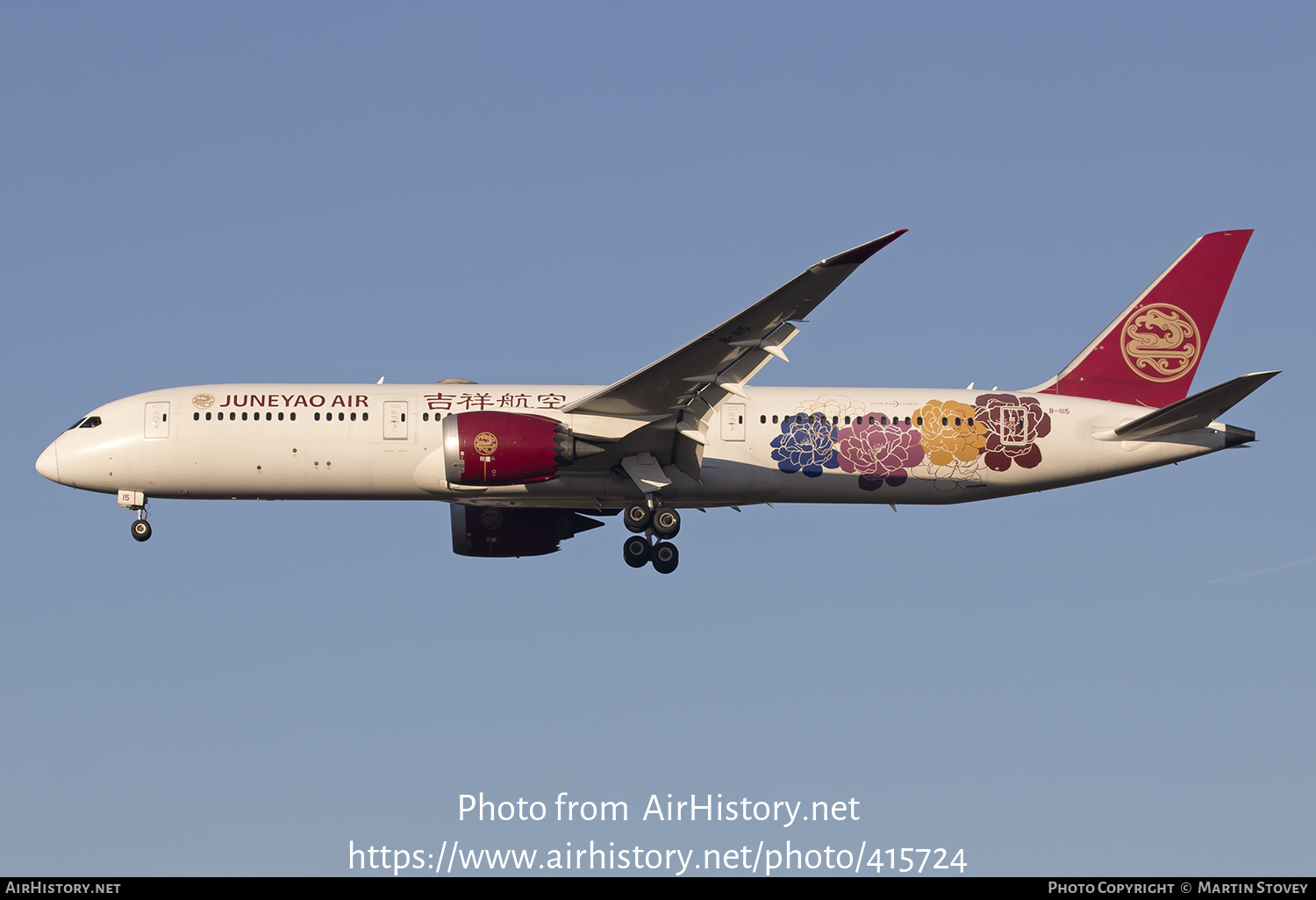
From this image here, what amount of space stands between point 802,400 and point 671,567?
5.02 metres

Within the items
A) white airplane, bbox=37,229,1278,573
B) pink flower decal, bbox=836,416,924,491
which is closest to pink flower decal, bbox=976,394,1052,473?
white airplane, bbox=37,229,1278,573

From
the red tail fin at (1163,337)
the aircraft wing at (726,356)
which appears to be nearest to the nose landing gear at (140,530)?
the aircraft wing at (726,356)

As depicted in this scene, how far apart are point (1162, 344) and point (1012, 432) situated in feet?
16.3

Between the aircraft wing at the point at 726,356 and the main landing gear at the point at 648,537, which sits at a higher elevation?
the aircraft wing at the point at 726,356

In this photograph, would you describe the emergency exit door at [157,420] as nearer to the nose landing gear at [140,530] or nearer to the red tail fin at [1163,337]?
the nose landing gear at [140,530]

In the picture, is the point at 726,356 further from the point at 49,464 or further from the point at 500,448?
the point at 49,464

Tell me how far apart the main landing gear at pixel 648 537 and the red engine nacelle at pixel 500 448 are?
2.62 m

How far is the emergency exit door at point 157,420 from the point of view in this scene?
120ft

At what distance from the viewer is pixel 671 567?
37219mm

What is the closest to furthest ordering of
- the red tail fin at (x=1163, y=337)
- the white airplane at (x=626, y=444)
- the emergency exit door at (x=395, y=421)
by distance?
1. the white airplane at (x=626, y=444)
2. the emergency exit door at (x=395, y=421)
3. the red tail fin at (x=1163, y=337)

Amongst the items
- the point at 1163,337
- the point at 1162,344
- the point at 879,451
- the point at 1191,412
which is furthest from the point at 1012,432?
the point at 1163,337

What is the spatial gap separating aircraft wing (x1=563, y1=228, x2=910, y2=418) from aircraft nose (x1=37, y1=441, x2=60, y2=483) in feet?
40.7

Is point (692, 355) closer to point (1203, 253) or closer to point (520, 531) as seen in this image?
point (520, 531)

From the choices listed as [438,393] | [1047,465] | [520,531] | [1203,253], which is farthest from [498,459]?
[1203,253]
